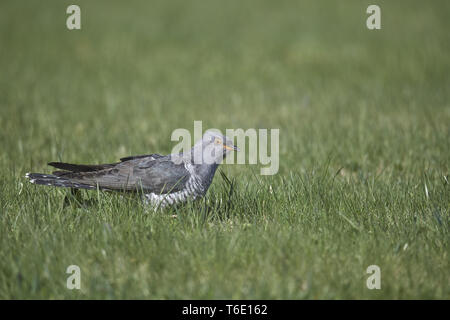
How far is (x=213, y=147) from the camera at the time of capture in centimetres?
431

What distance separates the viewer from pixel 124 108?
8.66 m

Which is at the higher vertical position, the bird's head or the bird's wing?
the bird's head

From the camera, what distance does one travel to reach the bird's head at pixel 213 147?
428 centimetres

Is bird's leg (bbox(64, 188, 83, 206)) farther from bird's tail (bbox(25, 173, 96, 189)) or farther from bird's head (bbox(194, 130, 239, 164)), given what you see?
bird's head (bbox(194, 130, 239, 164))

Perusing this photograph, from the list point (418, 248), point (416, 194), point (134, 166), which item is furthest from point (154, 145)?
point (418, 248)

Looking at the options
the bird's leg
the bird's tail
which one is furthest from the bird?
the bird's leg

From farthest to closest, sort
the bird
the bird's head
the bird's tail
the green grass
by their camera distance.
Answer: the bird's head, the bird, the bird's tail, the green grass

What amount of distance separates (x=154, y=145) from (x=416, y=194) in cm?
350

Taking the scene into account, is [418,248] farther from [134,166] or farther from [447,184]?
[134,166]

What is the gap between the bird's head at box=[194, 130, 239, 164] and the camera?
14.0ft

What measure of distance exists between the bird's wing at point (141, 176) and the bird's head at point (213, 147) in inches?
8.1

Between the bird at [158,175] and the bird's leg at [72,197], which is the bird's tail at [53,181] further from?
the bird's leg at [72,197]

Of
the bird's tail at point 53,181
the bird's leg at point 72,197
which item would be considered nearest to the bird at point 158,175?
the bird's tail at point 53,181

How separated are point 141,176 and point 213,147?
680 millimetres
